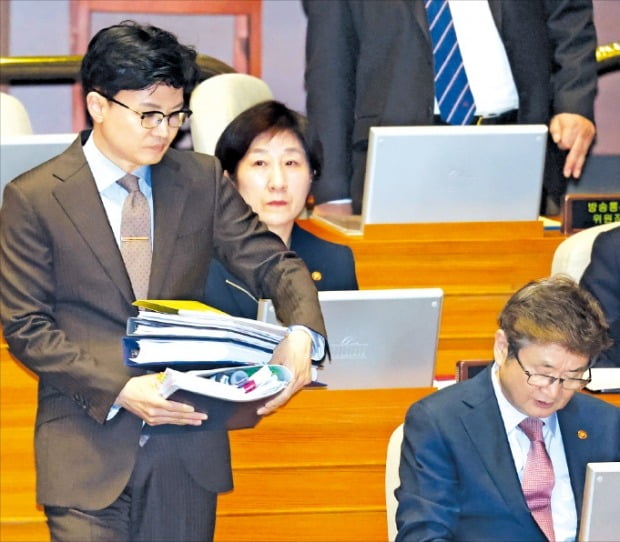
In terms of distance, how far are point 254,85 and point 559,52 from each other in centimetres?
102

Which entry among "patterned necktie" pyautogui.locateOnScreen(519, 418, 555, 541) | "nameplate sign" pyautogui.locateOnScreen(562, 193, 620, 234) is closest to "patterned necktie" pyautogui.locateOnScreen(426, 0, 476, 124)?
"nameplate sign" pyautogui.locateOnScreen(562, 193, 620, 234)

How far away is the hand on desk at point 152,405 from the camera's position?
2.41m

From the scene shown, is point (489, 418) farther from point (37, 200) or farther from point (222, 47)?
point (222, 47)

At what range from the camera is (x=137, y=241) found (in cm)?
259

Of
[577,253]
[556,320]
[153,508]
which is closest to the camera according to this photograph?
[153,508]

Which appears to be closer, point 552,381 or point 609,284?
point 552,381

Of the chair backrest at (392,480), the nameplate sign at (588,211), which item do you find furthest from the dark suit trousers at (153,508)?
the nameplate sign at (588,211)

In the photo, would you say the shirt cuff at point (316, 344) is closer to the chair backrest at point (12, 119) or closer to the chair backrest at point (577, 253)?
the chair backrest at point (577, 253)

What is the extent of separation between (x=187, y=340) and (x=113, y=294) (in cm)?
22

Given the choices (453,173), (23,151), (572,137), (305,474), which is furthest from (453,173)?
(23,151)

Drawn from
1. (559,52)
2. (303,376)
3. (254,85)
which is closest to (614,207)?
(559,52)

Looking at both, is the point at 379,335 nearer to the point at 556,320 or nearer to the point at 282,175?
the point at 556,320

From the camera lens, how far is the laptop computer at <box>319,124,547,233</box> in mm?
3551

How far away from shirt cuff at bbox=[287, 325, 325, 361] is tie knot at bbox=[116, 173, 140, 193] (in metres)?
0.41
